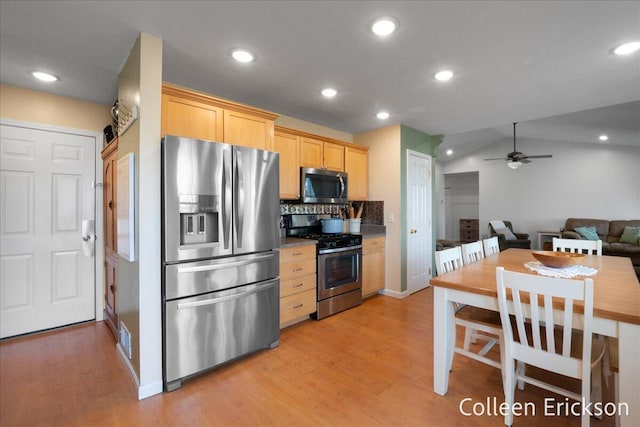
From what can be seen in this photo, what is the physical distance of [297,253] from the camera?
3.01 meters

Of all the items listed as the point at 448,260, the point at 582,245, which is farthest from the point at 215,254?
the point at 582,245

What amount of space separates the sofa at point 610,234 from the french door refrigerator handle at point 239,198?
693 centimetres

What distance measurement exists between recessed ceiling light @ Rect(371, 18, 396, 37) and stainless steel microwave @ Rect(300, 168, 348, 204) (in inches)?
69.5

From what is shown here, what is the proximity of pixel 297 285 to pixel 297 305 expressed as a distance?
0.21 m

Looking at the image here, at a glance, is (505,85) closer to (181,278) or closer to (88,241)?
(181,278)

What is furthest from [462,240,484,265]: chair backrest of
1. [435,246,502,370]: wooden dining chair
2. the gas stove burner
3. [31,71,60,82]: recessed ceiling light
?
[31,71,60,82]: recessed ceiling light

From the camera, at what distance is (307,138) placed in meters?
3.54

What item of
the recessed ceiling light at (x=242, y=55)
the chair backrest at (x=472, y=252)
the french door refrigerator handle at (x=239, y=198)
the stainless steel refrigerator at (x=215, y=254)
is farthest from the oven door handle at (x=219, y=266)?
the chair backrest at (x=472, y=252)

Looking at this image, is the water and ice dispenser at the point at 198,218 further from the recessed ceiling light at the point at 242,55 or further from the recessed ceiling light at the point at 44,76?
the recessed ceiling light at the point at 44,76

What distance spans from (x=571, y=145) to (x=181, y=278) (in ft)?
29.7

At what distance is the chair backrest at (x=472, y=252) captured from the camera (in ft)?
8.13

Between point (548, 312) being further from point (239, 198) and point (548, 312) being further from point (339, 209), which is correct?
point (339, 209)

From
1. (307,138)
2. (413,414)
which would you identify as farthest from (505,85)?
(413,414)

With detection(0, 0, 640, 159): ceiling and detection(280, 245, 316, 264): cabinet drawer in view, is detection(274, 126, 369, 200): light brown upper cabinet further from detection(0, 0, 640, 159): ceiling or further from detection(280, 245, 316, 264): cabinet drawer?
detection(280, 245, 316, 264): cabinet drawer
